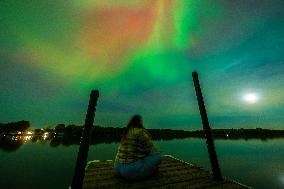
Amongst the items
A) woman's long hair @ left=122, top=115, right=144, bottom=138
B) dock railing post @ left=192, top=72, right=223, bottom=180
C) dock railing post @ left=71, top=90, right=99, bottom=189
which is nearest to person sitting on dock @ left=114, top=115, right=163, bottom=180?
woman's long hair @ left=122, top=115, right=144, bottom=138

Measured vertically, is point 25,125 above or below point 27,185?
above

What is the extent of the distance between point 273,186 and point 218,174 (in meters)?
11.8

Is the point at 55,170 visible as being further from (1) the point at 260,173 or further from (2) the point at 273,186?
(1) the point at 260,173

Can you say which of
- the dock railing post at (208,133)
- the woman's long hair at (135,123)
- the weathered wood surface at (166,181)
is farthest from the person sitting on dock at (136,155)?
the dock railing post at (208,133)

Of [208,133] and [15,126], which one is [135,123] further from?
[15,126]

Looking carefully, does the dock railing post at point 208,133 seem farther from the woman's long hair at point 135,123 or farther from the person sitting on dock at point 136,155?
the woman's long hair at point 135,123

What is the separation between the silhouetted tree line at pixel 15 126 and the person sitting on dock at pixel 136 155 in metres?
158

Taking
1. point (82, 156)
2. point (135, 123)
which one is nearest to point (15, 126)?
point (135, 123)

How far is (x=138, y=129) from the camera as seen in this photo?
6.24 meters

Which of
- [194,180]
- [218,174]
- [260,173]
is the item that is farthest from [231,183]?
[260,173]

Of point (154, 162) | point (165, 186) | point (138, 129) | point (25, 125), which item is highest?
point (25, 125)

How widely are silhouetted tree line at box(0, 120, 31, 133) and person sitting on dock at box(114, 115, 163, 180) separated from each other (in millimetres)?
157910

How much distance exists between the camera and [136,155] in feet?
19.2

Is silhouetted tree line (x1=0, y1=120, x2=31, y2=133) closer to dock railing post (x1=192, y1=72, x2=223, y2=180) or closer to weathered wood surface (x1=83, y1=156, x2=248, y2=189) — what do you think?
weathered wood surface (x1=83, y1=156, x2=248, y2=189)
